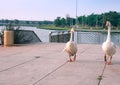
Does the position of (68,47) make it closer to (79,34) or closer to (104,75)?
(104,75)

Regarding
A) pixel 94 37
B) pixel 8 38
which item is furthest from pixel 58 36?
pixel 8 38

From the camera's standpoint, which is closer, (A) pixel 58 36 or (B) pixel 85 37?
(A) pixel 58 36

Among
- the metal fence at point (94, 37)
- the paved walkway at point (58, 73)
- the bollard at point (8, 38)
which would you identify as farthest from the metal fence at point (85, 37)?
the paved walkway at point (58, 73)

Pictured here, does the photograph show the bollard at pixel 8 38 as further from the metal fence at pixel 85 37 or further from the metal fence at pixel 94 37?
the metal fence at pixel 94 37

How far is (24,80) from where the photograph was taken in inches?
292

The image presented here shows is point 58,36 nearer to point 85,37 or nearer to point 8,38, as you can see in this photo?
point 85,37

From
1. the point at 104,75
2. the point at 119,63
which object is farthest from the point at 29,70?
the point at 119,63

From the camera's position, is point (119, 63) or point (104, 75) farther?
point (119, 63)

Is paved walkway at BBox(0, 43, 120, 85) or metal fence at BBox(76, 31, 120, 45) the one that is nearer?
paved walkway at BBox(0, 43, 120, 85)

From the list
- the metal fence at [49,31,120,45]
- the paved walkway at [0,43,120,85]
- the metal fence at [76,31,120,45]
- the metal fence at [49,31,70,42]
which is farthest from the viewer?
the metal fence at [49,31,70,42]

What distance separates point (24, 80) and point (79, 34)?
16.9m

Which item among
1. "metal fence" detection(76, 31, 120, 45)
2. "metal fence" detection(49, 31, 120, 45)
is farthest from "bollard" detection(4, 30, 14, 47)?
"metal fence" detection(76, 31, 120, 45)

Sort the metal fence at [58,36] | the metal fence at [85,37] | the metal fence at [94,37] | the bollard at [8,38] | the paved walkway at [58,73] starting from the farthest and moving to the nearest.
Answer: the metal fence at [58,36], the metal fence at [85,37], the metal fence at [94,37], the bollard at [8,38], the paved walkway at [58,73]

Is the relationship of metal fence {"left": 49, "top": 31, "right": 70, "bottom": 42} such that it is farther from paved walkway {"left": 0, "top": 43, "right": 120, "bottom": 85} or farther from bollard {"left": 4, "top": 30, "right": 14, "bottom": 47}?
paved walkway {"left": 0, "top": 43, "right": 120, "bottom": 85}
